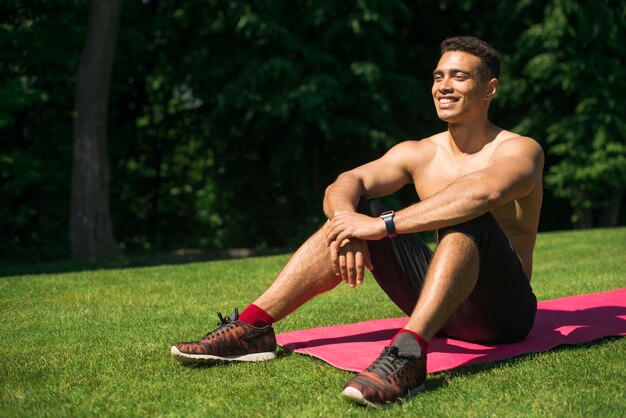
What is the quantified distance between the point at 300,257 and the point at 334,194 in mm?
338

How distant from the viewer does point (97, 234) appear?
442 inches

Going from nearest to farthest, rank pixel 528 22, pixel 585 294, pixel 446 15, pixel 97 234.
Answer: pixel 585 294 → pixel 97 234 → pixel 528 22 → pixel 446 15

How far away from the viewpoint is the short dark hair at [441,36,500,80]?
3523mm

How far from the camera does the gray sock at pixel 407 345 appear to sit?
2.91m

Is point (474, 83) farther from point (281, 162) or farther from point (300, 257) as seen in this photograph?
point (281, 162)

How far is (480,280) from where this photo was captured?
10.5ft

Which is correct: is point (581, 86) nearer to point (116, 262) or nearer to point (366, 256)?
point (116, 262)

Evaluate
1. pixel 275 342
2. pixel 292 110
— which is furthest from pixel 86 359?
pixel 292 110

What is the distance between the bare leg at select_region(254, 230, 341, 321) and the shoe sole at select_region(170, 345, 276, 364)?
7.7 inches

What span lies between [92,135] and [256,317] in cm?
845

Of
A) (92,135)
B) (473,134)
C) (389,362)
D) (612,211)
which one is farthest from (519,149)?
(612,211)

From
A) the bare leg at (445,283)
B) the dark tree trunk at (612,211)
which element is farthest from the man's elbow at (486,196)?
the dark tree trunk at (612,211)

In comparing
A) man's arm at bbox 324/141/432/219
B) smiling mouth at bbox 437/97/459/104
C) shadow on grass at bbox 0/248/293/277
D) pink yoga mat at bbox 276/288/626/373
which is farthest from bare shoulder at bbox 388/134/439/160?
shadow on grass at bbox 0/248/293/277

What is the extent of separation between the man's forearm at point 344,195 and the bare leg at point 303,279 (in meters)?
0.15
